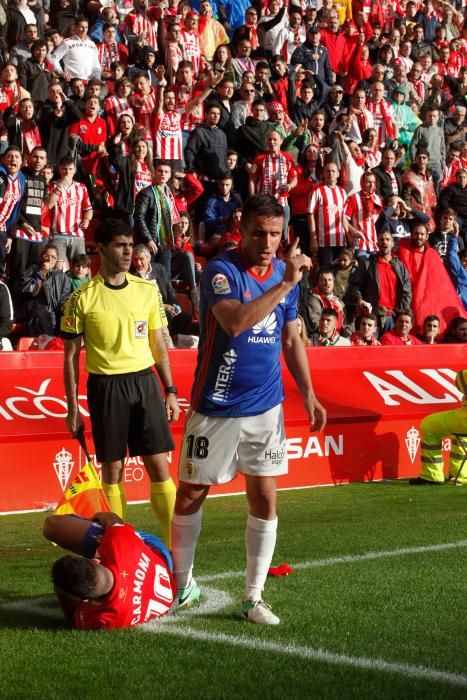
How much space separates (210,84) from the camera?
1686 centimetres

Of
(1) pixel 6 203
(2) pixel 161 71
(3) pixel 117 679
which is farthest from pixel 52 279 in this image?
(3) pixel 117 679

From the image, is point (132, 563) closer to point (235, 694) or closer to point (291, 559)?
point (235, 694)

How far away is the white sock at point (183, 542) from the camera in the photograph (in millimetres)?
5797

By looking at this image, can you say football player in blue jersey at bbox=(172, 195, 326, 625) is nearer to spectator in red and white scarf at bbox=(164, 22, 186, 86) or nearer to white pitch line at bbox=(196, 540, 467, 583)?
white pitch line at bbox=(196, 540, 467, 583)

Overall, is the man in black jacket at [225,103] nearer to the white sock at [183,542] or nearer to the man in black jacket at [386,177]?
the man in black jacket at [386,177]

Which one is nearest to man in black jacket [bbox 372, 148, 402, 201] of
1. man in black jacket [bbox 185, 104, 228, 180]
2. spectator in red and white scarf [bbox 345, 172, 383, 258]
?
spectator in red and white scarf [bbox 345, 172, 383, 258]

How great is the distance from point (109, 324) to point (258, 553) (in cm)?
208

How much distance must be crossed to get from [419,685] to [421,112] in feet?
60.8

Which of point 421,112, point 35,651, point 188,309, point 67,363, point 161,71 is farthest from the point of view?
point 421,112

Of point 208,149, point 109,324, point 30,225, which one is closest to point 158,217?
point 30,225

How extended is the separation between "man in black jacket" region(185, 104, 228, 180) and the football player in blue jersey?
1074 cm

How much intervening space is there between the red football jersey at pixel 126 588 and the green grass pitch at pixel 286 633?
0.08 m

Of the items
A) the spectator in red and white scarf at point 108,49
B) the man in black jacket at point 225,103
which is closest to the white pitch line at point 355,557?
the man in black jacket at point 225,103

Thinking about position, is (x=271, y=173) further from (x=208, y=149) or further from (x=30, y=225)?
(x=30, y=225)
